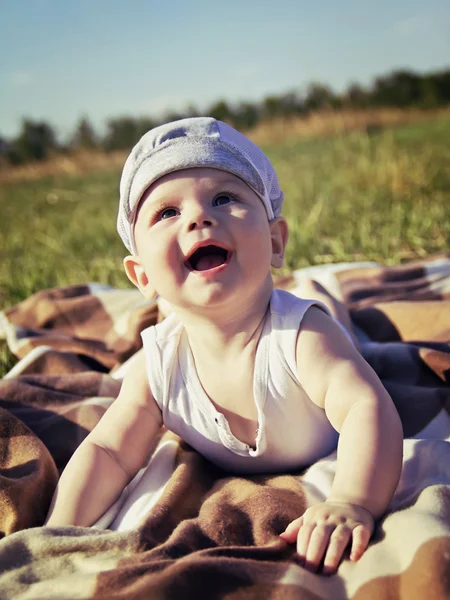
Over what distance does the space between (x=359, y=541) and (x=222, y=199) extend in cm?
79

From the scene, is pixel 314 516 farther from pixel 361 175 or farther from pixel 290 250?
pixel 361 175

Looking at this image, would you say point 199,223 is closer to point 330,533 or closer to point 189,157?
point 189,157

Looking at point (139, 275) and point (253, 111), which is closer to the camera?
point (139, 275)

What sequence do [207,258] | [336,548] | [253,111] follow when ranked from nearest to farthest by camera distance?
[336,548], [207,258], [253,111]

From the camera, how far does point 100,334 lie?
2871mm

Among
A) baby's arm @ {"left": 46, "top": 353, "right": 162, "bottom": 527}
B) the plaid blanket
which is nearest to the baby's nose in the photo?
baby's arm @ {"left": 46, "top": 353, "right": 162, "bottom": 527}

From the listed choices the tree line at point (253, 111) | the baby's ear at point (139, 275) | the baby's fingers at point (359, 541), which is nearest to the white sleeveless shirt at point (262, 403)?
the baby's ear at point (139, 275)

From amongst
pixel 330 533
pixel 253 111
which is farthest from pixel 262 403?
pixel 253 111

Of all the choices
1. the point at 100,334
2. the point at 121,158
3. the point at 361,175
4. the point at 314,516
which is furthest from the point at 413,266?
the point at 121,158

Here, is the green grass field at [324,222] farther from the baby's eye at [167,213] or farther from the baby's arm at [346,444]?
the baby's arm at [346,444]

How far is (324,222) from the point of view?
14.1ft

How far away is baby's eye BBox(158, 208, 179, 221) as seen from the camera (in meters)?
1.55

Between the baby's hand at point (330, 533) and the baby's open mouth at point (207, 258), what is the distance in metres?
0.56

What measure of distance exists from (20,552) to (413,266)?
2.13m
